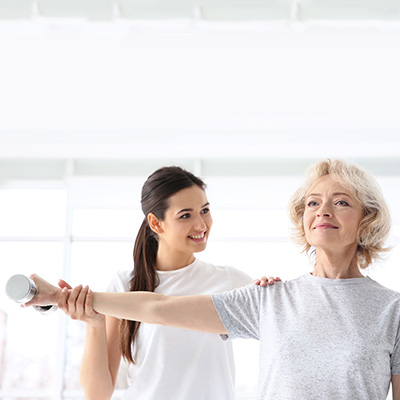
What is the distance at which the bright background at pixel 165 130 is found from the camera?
4.34 m

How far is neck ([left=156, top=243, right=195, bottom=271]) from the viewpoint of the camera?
2.31m

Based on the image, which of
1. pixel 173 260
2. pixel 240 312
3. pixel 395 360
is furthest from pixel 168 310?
pixel 173 260

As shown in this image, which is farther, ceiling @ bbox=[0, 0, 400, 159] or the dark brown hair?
ceiling @ bbox=[0, 0, 400, 159]

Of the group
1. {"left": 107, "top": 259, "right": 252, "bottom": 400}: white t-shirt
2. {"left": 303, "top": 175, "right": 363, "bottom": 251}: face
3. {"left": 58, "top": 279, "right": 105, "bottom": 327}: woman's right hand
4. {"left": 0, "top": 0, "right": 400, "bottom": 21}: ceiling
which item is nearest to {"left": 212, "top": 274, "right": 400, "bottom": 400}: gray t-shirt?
{"left": 303, "top": 175, "right": 363, "bottom": 251}: face

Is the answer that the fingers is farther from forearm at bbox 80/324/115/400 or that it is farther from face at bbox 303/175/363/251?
face at bbox 303/175/363/251

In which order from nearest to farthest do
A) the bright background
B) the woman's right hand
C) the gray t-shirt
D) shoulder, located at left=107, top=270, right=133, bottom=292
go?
the gray t-shirt → the woman's right hand → shoulder, located at left=107, top=270, right=133, bottom=292 → the bright background

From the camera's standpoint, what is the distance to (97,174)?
6.31 metres

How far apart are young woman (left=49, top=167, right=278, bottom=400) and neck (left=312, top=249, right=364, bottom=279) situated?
1.94ft

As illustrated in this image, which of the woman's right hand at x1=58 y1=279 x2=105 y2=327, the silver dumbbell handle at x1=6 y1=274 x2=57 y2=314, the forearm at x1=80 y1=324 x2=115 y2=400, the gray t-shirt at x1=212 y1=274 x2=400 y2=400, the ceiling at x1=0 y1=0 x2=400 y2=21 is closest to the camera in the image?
the gray t-shirt at x1=212 y1=274 x2=400 y2=400

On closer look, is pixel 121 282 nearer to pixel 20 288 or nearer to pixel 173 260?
pixel 173 260

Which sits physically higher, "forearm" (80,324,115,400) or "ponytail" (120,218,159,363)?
"ponytail" (120,218,159,363)

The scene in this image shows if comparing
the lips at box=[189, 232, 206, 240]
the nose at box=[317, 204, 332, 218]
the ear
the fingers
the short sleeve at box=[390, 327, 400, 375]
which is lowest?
the short sleeve at box=[390, 327, 400, 375]

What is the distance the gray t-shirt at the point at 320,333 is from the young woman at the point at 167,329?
1.48ft

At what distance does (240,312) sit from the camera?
5.41 feet
